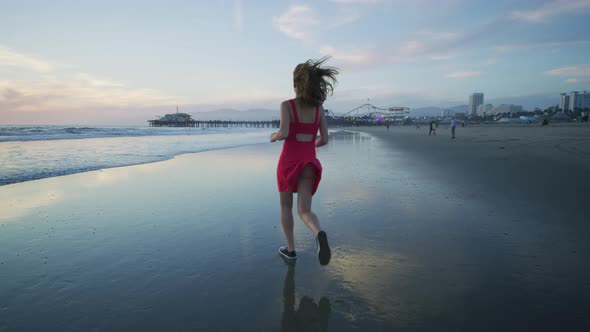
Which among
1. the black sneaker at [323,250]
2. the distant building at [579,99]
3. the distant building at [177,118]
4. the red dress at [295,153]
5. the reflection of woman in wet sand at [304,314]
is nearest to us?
the reflection of woman in wet sand at [304,314]

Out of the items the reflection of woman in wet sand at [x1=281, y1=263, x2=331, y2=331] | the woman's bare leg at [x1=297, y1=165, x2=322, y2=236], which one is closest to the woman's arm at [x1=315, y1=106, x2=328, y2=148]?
the woman's bare leg at [x1=297, y1=165, x2=322, y2=236]

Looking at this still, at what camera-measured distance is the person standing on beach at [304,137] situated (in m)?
2.61

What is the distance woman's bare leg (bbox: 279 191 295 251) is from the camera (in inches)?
113

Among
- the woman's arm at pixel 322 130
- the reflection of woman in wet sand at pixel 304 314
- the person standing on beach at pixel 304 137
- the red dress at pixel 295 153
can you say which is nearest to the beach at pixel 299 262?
the reflection of woman in wet sand at pixel 304 314

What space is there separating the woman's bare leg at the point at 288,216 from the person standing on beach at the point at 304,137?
0.02 m

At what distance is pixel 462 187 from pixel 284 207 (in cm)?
460

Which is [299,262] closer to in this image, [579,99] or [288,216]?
[288,216]

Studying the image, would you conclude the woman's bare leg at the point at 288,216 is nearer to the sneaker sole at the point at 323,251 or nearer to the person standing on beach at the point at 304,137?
the person standing on beach at the point at 304,137

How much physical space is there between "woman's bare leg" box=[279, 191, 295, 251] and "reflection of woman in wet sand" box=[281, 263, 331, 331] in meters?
0.63

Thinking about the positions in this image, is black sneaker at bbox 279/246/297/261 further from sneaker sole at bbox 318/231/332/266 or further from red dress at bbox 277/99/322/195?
red dress at bbox 277/99/322/195

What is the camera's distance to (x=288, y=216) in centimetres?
295

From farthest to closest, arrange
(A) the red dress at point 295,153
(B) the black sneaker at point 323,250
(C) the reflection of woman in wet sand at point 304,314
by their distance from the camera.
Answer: (A) the red dress at point 295,153 → (B) the black sneaker at point 323,250 → (C) the reflection of woman in wet sand at point 304,314

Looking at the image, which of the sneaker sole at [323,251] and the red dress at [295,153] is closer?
the sneaker sole at [323,251]

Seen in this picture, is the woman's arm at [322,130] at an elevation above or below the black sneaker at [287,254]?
above
